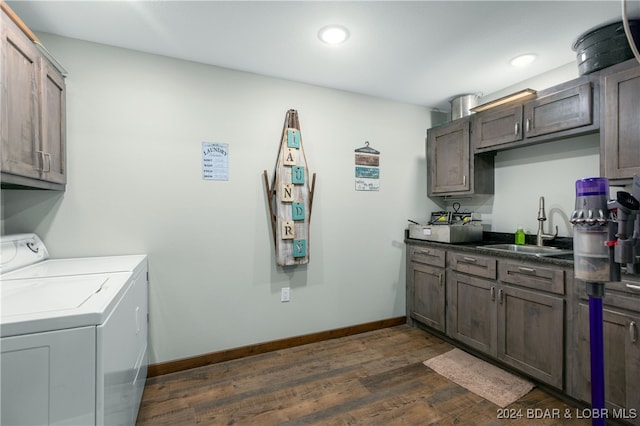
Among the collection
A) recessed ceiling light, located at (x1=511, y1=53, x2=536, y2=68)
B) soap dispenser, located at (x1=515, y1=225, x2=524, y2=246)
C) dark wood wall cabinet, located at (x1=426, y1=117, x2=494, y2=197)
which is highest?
recessed ceiling light, located at (x1=511, y1=53, x2=536, y2=68)

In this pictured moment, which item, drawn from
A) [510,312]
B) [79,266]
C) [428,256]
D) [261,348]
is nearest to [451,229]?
[428,256]

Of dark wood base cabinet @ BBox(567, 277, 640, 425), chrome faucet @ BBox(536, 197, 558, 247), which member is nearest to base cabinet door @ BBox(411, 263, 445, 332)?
chrome faucet @ BBox(536, 197, 558, 247)

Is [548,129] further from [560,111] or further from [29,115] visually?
[29,115]

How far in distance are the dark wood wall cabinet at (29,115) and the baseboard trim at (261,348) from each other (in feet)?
4.89

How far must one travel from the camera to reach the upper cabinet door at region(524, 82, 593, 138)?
76.1 inches

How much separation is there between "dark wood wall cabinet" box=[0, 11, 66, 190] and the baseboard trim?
4.89 ft

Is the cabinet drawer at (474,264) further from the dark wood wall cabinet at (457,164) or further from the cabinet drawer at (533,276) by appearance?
the dark wood wall cabinet at (457,164)

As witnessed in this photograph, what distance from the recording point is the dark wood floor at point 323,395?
1.71 m

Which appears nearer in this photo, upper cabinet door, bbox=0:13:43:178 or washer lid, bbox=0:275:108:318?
washer lid, bbox=0:275:108:318

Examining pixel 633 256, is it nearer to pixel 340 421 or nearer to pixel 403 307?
pixel 340 421

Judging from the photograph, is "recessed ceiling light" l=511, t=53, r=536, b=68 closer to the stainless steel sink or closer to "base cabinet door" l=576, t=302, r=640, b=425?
the stainless steel sink

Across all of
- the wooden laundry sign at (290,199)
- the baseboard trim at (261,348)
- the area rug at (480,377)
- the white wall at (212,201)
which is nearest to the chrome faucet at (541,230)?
the area rug at (480,377)

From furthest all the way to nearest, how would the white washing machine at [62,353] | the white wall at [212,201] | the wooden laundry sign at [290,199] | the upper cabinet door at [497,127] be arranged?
the wooden laundry sign at [290,199], the upper cabinet door at [497,127], the white wall at [212,201], the white washing machine at [62,353]

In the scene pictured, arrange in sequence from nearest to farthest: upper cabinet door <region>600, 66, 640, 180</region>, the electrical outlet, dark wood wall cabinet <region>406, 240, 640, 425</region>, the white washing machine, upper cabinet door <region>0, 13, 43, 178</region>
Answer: the white washing machine, upper cabinet door <region>0, 13, 43, 178</region>, dark wood wall cabinet <region>406, 240, 640, 425</region>, upper cabinet door <region>600, 66, 640, 180</region>, the electrical outlet
